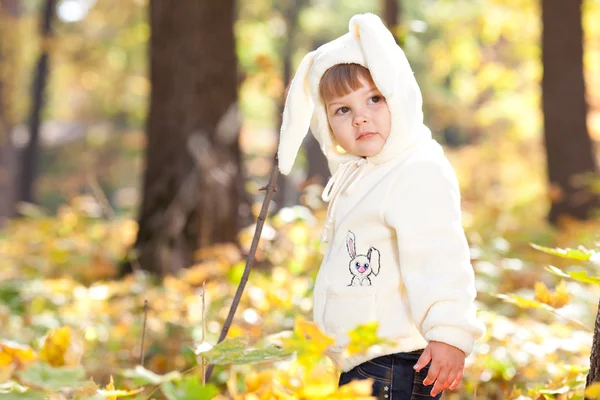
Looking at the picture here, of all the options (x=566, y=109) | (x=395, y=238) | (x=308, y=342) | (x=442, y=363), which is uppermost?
(x=566, y=109)

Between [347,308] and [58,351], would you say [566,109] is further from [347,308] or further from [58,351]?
[58,351]

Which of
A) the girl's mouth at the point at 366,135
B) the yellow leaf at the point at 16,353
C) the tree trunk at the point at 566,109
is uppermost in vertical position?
the tree trunk at the point at 566,109

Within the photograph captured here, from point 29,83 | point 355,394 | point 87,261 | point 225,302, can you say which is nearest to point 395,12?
point 87,261

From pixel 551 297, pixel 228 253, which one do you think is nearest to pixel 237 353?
pixel 551 297

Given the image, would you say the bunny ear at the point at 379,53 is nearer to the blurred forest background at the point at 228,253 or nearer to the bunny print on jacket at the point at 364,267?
the bunny print on jacket at the point at 364,267

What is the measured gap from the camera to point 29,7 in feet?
99.5

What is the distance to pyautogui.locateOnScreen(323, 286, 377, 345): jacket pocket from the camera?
83.3 inches

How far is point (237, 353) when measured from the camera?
169 centimetres

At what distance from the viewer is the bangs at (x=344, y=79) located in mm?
2191

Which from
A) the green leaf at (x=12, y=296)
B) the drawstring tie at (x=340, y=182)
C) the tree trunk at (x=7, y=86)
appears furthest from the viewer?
the tree trunk at (x=7, y=86)

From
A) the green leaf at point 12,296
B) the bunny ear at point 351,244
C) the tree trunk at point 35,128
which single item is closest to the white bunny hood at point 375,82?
the bunny ear at point 351,244

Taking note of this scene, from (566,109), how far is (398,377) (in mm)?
8140

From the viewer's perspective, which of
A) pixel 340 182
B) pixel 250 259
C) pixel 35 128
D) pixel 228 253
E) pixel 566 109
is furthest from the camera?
pixel 35 128

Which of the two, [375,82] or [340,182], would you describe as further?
[340,182]
